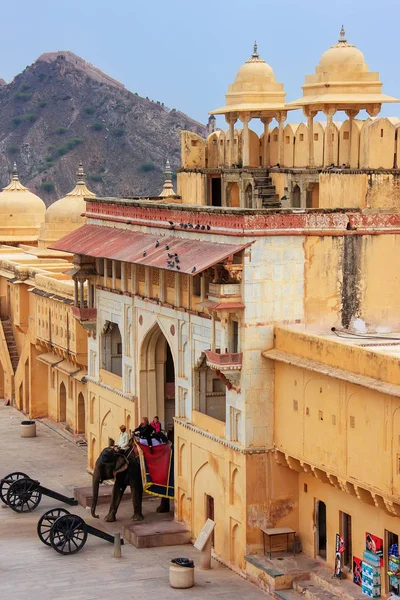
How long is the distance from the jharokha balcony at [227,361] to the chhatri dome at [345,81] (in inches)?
Answer: 243

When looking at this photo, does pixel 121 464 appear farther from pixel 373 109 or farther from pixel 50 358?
pixel 50 358

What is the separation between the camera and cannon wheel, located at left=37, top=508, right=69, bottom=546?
28297 mm

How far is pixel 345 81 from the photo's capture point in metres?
30.0

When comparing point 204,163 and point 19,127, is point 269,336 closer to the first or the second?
point 204,163

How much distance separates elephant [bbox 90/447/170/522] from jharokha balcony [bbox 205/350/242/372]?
4174mm

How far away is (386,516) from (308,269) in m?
4.90

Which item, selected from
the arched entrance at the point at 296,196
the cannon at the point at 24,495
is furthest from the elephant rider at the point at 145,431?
the arched entrance at the point at 296,196

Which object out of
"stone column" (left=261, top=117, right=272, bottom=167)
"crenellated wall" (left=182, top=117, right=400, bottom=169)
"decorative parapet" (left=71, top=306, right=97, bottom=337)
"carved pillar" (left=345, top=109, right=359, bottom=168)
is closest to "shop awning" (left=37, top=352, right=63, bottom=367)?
"decorative parapet" (left=71, top=306, right=97, bottom=337)

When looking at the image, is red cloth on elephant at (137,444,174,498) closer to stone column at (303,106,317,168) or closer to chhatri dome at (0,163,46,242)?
stone column at (303,106,317,168)

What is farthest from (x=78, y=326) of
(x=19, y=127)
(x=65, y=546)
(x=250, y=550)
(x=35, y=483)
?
(x=19, y=127)

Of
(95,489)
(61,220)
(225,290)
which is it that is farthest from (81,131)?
(225,290)

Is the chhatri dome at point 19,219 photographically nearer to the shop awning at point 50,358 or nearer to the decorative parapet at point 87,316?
the shop awning at point 50,358

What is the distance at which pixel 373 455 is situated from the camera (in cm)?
2312

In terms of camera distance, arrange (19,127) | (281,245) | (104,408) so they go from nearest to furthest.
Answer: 1. (281,245)
2. (104,408)
3. (19,127)
